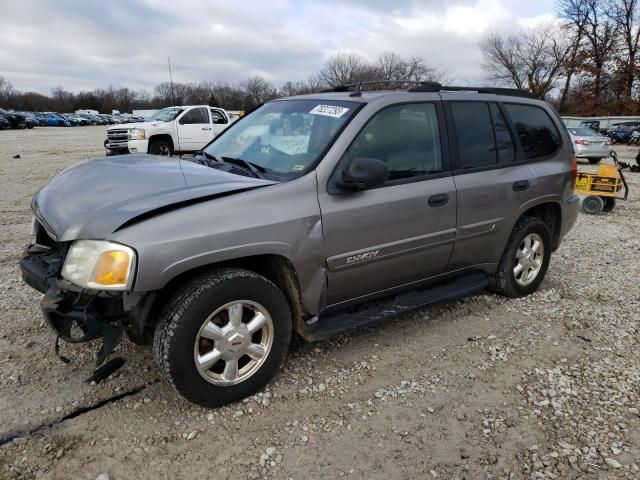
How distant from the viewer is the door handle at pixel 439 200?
3432mm

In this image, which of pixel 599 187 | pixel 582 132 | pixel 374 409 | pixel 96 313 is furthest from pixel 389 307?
pixel 582 132

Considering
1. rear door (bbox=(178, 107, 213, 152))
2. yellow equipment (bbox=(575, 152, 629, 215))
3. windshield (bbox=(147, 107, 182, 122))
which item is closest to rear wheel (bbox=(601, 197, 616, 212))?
yellow equipment (bbox=(575, 152, 629, 215))

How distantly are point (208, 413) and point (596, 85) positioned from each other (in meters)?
53.8

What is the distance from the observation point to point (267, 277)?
303cm

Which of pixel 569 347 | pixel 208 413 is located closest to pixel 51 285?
pixel 208 413

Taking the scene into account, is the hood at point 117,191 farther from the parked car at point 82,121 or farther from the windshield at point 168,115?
the parked car at point 82,121

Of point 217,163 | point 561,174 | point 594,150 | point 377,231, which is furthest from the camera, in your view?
point 594,150

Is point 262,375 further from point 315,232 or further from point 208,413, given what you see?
point 315,232

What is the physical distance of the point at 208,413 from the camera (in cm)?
278

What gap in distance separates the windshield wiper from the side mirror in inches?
20.8

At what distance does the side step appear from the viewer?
308 cm

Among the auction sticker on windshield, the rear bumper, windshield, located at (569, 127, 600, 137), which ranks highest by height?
the auction sticker on windshield

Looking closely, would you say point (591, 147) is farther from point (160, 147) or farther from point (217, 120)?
point (160, 147)

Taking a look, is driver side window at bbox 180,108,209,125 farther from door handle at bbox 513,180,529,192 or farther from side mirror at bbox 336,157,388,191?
side mirror at bbox 336,157,388,191
